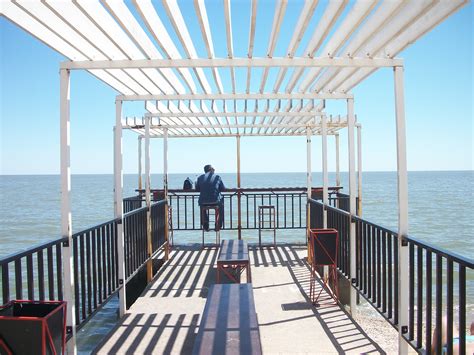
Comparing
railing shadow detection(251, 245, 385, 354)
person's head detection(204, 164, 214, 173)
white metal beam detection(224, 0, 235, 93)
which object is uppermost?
white metal beam detection(224, 0, 235, 93)

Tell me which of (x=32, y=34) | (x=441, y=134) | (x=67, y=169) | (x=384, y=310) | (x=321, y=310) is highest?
(x=441, y=134)

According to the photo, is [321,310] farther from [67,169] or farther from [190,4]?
[190,4]

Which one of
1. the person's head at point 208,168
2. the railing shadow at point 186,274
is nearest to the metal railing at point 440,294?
the railing shadow at point 186,274

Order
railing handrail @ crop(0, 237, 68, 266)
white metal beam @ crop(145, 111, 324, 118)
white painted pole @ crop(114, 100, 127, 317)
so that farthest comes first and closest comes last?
1. white metal beam @ crop(145, 111, 324, 118)
2. white painted pole @ crop(114, 100, 127, 317)
3. railing handrail @ crop(0, 237, 68, 266)

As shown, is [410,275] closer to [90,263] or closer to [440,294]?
[440,294]

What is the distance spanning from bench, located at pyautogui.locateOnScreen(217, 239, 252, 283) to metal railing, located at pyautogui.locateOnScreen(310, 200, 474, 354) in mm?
1189

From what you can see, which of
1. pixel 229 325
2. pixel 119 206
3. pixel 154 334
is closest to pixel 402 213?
pixel 229 325

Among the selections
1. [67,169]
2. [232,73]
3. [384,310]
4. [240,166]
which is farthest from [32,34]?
[240,166]

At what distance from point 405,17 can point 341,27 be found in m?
0.44

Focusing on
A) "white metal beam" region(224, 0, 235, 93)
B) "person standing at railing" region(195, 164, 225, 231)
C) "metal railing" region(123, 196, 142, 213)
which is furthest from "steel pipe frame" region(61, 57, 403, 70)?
"metal railing" region(123, 196, 142, 213)

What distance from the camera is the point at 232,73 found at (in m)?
3.77

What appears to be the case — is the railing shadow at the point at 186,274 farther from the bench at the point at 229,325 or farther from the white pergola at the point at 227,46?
the bench at the point at 229,325

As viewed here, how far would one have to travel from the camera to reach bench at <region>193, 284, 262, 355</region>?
2.35m

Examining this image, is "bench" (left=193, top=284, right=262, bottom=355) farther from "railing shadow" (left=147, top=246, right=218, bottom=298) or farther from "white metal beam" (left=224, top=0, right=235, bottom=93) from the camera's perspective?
"white metal beam" (left=224, top=0, right=235, bottom=93)
